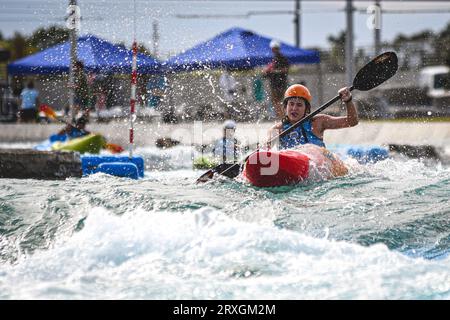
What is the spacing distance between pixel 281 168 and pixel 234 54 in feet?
27.9

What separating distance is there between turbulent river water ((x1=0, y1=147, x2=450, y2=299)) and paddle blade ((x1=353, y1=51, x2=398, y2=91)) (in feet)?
4.61

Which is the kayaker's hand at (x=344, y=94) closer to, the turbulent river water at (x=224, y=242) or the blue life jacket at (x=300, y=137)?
the blue life jacket at (x=300, y=137)

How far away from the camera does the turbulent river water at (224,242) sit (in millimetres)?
4148

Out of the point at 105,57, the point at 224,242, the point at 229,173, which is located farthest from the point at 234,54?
the point at 224,242

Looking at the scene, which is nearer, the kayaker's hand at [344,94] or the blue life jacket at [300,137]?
the kayaker's hand at [344,94]

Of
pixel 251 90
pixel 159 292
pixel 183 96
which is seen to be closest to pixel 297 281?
pixel 159 292

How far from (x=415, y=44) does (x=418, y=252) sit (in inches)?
457

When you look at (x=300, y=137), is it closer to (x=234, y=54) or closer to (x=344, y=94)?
(x=344, y=94)

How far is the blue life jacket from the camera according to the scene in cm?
767

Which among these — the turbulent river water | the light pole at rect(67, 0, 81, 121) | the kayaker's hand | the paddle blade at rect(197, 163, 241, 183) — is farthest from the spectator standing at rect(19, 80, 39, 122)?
the kayaker's hand

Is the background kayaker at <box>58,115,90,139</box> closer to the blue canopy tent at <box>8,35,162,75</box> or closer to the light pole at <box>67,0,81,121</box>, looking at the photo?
the light pole at <box>67,0,81,121</box>

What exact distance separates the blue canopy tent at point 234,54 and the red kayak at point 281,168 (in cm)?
754

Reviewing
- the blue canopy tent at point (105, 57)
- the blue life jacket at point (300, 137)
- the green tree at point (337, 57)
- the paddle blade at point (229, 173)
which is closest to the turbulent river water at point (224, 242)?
the paddle blade at point (229, 173)

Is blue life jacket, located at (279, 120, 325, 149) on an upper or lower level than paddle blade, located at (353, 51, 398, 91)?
lower
